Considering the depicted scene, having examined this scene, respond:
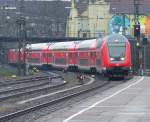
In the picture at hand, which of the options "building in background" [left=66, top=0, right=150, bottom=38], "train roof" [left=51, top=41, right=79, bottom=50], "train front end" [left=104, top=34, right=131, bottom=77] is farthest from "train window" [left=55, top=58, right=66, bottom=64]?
"building in background" [left=66, top=0, right=150, bottom=38]

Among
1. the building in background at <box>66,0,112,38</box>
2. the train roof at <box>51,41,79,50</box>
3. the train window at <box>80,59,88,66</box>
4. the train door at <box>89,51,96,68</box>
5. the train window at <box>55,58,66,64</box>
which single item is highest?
the building in background at <box>66,0,112,38</box>

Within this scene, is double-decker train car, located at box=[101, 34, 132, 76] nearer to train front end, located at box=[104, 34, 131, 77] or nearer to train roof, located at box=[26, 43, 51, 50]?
train front end, located at box=[104, 34, 131, 77]

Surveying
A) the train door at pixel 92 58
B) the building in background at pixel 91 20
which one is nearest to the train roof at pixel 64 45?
the train door at pixel 92 58

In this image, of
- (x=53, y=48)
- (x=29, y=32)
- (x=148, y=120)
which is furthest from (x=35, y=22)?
(x=148, y=120)

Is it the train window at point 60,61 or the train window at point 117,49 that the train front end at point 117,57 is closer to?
the train window at point 117,49

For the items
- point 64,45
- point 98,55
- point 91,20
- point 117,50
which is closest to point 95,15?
point 91,20

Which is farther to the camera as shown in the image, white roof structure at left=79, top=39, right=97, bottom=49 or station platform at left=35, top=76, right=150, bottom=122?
white roof structure at left=79, top=39, right=97, bottom=49

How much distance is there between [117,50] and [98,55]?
217 centimetres

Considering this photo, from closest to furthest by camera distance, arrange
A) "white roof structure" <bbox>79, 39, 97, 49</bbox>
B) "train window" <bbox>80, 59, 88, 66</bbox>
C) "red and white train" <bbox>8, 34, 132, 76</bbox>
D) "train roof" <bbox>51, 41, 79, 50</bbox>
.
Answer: "red and white train" <bbox>8, 34, 132, 76</bbox>, "white roof structure" <bbox>79, 39, 97, 49</bbox>, "train window" <bbox>80, 59, 88, 66</bbox>, "train roof" <bbox>51, 41, 79, 50</bbox>

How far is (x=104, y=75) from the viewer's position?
2180 inches

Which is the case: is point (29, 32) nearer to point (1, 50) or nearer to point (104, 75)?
point (1, 50)

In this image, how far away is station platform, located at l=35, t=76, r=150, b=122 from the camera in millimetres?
23062

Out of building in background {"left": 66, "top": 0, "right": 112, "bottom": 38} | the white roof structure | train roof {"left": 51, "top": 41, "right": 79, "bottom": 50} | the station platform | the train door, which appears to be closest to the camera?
the station platform

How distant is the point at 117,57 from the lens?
53.3m
